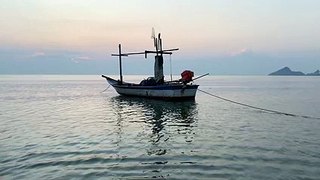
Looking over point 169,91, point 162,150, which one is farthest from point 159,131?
point 169,91

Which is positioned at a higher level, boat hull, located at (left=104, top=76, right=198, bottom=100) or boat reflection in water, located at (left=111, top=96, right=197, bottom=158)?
boat hull, located at (left=104, top=76, right=198, bottom=100)

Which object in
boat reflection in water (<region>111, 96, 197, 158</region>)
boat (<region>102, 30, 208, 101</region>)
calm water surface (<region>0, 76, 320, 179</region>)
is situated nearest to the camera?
calm water surface (<region>0, 76, 320, 179</region>)

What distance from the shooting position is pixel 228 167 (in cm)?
1285

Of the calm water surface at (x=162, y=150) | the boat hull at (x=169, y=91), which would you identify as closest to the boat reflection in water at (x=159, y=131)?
the calm water surface at (x=162, y=150)

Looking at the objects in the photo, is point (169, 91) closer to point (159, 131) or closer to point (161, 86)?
point (161, 86)

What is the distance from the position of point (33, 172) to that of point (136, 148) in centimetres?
532

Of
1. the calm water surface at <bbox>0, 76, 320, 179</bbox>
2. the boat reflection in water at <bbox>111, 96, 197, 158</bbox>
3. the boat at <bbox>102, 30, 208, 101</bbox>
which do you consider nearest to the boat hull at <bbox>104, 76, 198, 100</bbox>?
the boat at <bbox>102, 30, 208, 101</bbox>

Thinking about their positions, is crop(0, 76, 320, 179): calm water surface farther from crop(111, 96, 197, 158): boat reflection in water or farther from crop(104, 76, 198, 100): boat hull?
crop(104, 76, 198, 100): boat hull

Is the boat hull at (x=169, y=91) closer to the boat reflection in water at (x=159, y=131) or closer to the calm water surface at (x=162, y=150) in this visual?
the boat reflection in water at (x=159, y=131)

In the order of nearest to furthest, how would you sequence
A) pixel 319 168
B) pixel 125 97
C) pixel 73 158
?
pixel 319 168
pixel 73 158
pixel 125 97

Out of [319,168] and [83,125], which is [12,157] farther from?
[319,168]

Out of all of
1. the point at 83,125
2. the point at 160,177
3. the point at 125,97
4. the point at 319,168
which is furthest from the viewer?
the point at 125,97

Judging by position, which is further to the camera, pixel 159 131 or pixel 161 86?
pixel 161 86

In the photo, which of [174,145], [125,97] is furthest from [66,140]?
[125,97]
